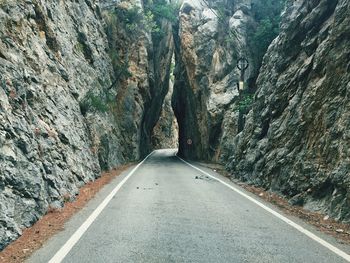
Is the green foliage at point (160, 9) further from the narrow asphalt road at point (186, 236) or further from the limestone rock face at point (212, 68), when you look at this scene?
the narrow asphalt road at point (186, 236)

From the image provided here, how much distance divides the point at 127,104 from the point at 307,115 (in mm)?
21909

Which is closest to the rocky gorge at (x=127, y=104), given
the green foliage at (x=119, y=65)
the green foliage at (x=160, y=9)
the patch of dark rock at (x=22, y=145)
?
the patch of dark rock at (x=22, y=145)

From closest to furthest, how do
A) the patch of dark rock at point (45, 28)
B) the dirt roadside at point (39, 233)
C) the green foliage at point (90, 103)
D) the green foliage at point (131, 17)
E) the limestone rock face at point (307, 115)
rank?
the dirt roadside at point (39, 233) < the limestone rock face at point (307, 115) < the patch of dark rock at point (45, 28) < the green foliage at point (90, 103) < the green foliage at point (131, 17)

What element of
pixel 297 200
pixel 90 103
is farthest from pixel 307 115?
pixel 90 103

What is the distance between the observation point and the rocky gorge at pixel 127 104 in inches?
343

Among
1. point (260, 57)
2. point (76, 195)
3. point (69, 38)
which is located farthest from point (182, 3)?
point (76, 195)

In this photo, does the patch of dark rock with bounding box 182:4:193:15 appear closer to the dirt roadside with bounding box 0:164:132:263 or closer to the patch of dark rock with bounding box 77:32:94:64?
the patch of dark rock with bounding box 77:32:94:64

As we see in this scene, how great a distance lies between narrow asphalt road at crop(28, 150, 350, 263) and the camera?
5.75 m

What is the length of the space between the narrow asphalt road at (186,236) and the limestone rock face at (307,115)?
5.97 ft

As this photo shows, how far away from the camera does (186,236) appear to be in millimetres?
6875

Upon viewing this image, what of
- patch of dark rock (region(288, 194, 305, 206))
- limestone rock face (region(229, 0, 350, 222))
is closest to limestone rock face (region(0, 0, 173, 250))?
patch of dark rock (region(288, 194, 305, 206))

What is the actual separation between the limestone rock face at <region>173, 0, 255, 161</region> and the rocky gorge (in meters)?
0.19

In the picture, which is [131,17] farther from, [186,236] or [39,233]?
[186,236]

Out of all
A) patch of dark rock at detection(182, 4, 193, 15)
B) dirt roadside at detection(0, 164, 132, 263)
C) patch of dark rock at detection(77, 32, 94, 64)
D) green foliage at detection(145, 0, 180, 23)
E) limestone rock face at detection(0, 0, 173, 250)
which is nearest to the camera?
dirt roadside at detection(0, 164, 132, 263)
